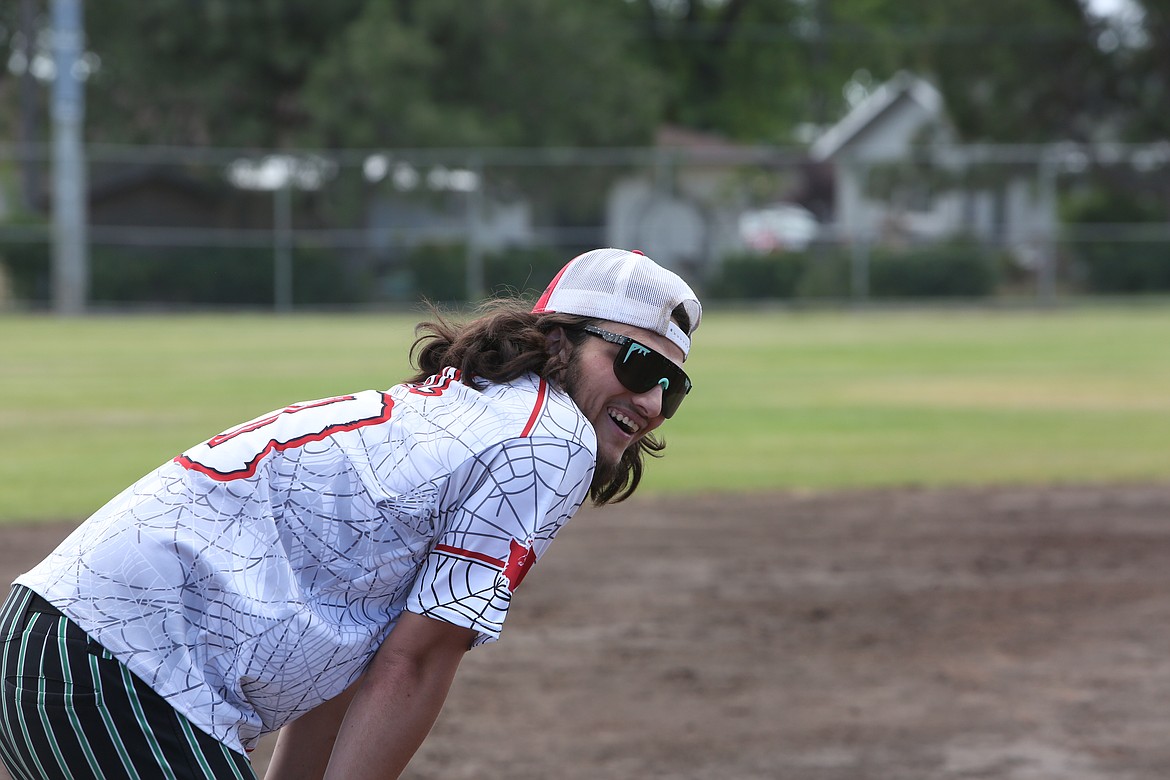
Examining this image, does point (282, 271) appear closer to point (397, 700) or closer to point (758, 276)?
point (758, 276)

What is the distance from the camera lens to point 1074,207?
34.1m

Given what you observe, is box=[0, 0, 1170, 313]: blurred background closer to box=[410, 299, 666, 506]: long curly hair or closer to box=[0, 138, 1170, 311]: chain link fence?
box=[0, 138, 1170, 311]: chain link fence

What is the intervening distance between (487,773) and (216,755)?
2.49 m

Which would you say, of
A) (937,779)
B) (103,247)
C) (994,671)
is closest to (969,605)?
(994,671)

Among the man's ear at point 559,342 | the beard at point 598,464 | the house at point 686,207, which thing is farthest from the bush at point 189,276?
the man's ear at point 559,342

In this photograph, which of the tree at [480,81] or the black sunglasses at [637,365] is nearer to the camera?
the black sunglasses at [637,365]

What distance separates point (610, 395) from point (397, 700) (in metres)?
0.61

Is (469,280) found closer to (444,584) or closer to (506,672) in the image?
(506,672)

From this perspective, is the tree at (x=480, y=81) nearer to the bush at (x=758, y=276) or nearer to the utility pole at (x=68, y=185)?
the utility pole at (x=68, y=185)

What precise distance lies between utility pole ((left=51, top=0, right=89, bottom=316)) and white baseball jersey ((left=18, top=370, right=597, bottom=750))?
24.9 meters

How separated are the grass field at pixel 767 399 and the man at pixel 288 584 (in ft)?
21.8

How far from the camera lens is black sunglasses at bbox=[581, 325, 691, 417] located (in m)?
2.27

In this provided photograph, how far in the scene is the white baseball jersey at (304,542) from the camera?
204cm

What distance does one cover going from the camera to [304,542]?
2080 millimetres
